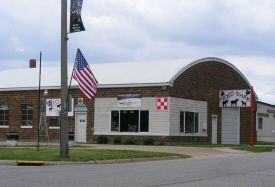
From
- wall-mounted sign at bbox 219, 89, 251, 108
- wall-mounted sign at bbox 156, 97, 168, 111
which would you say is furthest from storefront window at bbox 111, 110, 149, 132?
wall-mounted sign at bbox 219, 89, 251, 108

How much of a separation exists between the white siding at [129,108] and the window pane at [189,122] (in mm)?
2424

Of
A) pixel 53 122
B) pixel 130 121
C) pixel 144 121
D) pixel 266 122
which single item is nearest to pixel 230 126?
pixel 144 121

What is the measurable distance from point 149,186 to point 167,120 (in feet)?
61.8

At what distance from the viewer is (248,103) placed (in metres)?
32.3

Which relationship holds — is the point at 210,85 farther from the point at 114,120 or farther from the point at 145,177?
→ the point at 145,177

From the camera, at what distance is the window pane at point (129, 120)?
3006 cm

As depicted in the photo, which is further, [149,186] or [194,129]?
[194,129]

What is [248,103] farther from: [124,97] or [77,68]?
[77,68]

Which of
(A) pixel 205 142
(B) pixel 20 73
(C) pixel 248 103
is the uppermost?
(B) pixel 20 73

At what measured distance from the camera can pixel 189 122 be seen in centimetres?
3133

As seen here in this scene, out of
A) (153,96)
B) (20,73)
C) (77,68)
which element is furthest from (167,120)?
(20,73)

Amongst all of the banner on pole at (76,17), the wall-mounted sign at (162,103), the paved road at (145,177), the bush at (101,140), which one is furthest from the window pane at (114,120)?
the paved road at (145,177)

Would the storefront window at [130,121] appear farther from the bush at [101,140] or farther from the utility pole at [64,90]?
the utility pole at [64,90]

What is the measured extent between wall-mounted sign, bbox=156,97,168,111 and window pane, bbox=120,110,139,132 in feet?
5.53
